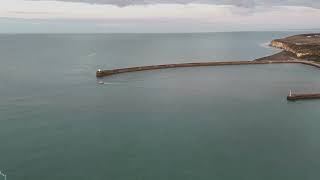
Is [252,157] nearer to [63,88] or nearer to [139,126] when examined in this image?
[139,126]

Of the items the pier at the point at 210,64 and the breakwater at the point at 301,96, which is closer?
the breakwater at the point at 301,96

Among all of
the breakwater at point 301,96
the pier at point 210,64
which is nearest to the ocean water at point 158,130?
the breakwater at point 301,96

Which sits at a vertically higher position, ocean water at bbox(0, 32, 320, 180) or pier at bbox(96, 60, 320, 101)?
pier at bbox(96, 60, 320, 101)

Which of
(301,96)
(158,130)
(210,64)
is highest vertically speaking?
(210,64)

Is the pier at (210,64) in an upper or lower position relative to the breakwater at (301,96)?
upper

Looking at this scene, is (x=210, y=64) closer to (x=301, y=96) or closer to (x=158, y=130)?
(x=301, y=96)

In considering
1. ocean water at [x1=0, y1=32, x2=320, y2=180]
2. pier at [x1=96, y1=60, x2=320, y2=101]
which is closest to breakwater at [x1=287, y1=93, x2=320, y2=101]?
pier at [x1=96, y1=60, x2=320, y2=101]

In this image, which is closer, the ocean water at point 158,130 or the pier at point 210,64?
the ocean water at point 158,130

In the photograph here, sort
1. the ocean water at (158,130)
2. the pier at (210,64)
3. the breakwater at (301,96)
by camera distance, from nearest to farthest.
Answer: the ocean water at (158,130) < the breakwater at (301,96) < the pier at (210,64)

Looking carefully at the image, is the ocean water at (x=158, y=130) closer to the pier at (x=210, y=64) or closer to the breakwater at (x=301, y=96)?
the breakwater at (x=301, y=96)

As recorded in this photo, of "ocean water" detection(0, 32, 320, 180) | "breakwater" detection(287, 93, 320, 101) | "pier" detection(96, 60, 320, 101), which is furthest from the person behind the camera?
"pier" detection(96, 60, 320, 101)

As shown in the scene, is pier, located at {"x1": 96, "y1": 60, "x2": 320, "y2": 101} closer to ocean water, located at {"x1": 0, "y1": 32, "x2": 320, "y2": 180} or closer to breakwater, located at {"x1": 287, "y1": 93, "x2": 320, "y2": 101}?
breakwater, located at {"x1": 287, "y1": 93, "x2": 320, "y2": 101}

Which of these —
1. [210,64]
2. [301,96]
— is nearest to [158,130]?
[301,96]

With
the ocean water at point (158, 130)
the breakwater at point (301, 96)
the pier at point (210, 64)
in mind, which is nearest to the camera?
the ocean water at point (158, 130)
